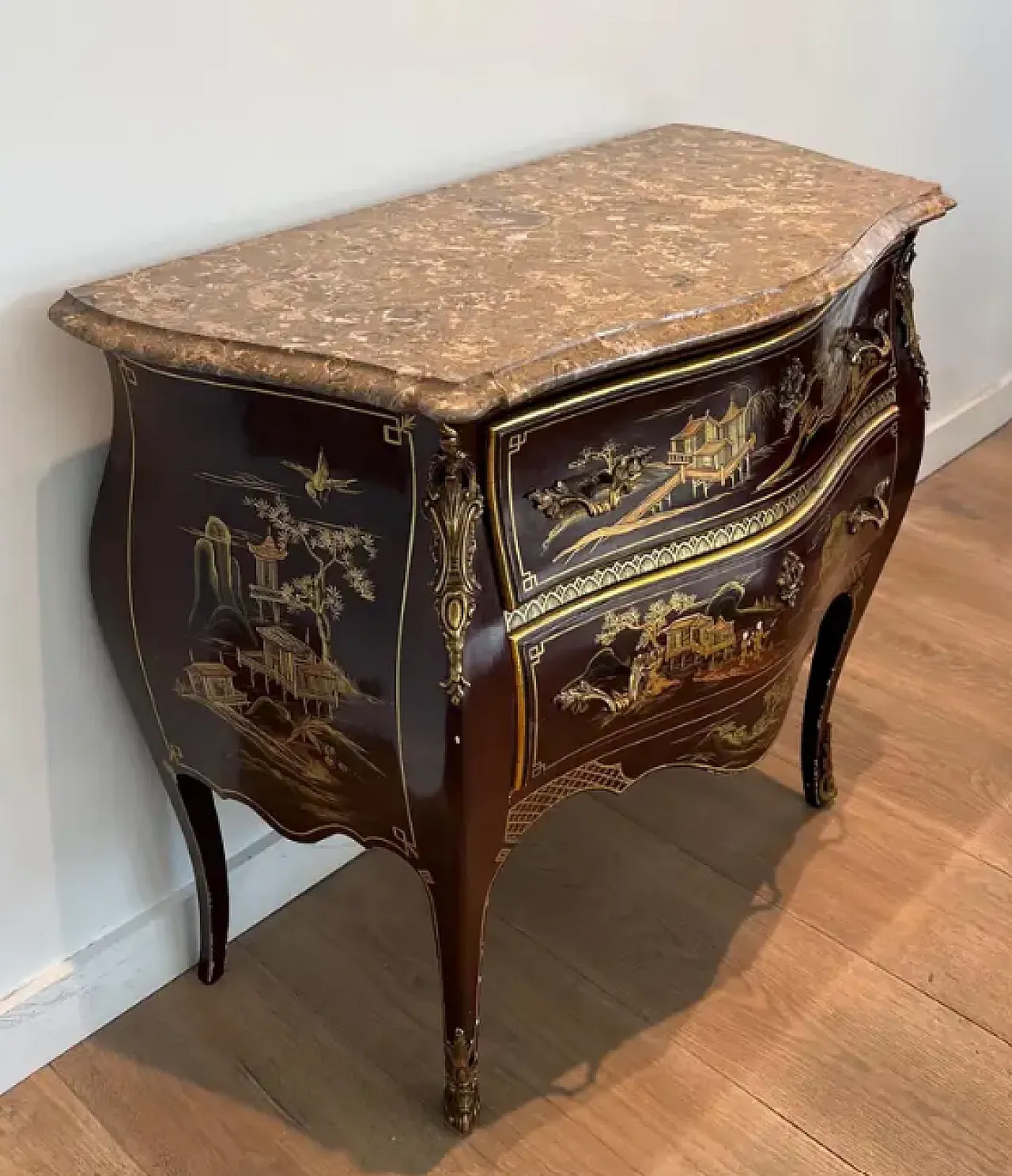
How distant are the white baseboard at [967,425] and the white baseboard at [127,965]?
147 cm

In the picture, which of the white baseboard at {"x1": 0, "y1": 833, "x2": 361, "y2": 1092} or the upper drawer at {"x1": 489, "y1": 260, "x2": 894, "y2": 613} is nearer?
the upper drawer at {"x1": 489, "y1": 260, "x2": 894, "y2": 613}

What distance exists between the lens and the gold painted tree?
3.03 ft

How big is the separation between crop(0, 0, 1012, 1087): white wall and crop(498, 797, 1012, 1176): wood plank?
319 mm

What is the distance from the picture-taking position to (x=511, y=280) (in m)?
1.00

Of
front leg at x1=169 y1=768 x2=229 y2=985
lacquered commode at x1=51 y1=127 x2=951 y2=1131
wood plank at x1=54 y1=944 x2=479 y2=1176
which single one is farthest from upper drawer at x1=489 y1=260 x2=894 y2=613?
wood plank at x1=54 y1=944 x2=479 y2=1176

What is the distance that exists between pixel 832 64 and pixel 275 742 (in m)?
1.30

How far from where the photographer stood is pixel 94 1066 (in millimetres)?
1271

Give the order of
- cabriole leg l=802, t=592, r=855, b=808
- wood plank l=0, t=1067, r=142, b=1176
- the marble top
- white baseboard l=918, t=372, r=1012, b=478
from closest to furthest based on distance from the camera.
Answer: the marble top < wood plank l=0, t=1067, r=142, b=1176 < cabriole leg l=802, t=592, r=855, b=808 < white baseboard l=918, t=372, r=1012, b=478

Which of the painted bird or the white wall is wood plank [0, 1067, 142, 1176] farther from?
the painted bird

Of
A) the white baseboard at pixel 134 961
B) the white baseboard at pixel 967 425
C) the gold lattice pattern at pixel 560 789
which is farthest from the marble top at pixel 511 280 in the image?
the white baseboard at pixel 967 425

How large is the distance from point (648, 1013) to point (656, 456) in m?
0.64

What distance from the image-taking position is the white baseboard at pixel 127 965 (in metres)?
1.25

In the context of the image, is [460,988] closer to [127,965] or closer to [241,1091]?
[241,1091]

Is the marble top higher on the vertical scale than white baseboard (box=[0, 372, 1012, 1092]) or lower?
higher
